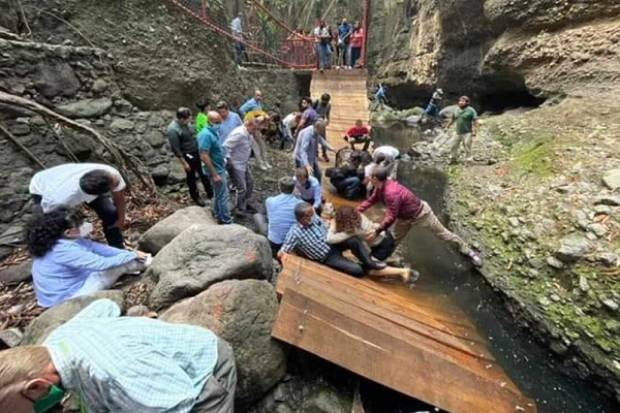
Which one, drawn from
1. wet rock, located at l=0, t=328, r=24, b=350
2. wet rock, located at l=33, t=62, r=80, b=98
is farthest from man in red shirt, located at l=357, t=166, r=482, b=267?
wet rock, located at l=33, t=62, r=80, b=98

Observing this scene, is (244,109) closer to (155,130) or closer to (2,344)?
(155,130)

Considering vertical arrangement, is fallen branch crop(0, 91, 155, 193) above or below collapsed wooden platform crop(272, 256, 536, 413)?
above

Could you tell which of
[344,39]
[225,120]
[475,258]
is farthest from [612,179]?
[344,39]

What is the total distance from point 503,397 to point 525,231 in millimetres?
3044

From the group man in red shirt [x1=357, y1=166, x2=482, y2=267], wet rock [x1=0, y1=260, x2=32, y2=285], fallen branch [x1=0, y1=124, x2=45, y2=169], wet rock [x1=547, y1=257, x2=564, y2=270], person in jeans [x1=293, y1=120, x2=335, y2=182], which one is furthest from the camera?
person in jeans [x1=293, y1=120, x2=335, y2=182]

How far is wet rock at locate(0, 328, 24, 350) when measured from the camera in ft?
8.36

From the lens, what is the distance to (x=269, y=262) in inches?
135

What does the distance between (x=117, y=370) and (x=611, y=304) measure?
4.38 metres

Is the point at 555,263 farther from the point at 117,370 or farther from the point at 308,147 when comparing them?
the point at 117,370

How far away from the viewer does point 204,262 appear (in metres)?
3.10

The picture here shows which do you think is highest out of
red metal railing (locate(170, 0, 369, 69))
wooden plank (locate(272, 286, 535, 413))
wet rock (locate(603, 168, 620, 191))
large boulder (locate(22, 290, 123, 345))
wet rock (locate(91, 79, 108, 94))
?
red metal railing (locate(170, 0, 369, 69))

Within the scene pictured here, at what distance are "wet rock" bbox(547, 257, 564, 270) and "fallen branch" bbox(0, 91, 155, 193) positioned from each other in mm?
5542

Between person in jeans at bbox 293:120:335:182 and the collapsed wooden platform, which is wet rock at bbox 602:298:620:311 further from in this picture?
person in jeans at bbox 293:120:335:182

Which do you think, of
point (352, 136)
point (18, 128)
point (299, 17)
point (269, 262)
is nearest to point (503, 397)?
point (269, 262)
